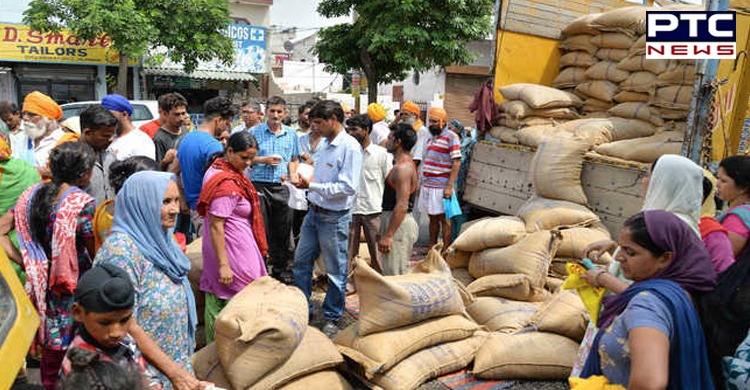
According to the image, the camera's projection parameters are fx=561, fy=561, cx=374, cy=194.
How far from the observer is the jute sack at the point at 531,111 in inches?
225

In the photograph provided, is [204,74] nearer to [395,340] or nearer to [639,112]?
[639,112]

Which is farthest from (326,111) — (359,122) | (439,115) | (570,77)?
(570,77)

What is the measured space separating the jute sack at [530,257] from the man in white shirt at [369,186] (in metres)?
0.99

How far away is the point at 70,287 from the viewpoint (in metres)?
2.59

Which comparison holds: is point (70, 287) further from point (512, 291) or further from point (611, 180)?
point (611, 180)

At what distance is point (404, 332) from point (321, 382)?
588 mm

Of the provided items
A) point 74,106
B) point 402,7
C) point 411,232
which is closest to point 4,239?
point 411,232

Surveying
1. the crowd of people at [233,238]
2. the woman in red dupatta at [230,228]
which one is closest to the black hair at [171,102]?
the crowd of people at [233,238]

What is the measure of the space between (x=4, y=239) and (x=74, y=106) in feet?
28.0

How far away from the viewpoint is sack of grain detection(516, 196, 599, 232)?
4.48 metres

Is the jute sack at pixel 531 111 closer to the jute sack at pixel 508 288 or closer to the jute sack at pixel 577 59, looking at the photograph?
the jute sack at pixel 577 59

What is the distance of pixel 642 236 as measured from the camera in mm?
1796

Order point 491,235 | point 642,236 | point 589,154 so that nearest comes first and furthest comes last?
point 642,236 < point 491,235 < point 589,154

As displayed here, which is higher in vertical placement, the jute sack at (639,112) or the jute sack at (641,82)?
the jute sack at (641,82)
